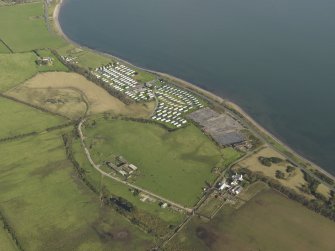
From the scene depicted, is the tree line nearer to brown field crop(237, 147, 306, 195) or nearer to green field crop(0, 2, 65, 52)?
brown field crop(237, 147, 306, 195)

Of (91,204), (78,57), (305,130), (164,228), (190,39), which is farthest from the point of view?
(190,39)

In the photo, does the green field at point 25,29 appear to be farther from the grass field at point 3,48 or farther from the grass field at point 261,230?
the grass field at point 261,230

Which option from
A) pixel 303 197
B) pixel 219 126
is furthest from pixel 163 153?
pixel 303 197

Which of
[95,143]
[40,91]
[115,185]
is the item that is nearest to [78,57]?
[40,91]

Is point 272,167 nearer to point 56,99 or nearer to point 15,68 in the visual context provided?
point 56,99

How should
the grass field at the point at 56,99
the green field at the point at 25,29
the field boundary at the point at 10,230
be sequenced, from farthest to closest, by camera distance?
the green field at the point at 25,29, the grass field at the point at 56,99, the field boundary at the point at 10,230

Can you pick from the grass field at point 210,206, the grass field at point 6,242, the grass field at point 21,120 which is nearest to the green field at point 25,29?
the grass field at point 21,120

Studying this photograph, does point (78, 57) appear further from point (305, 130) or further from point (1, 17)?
point (305, 130)
